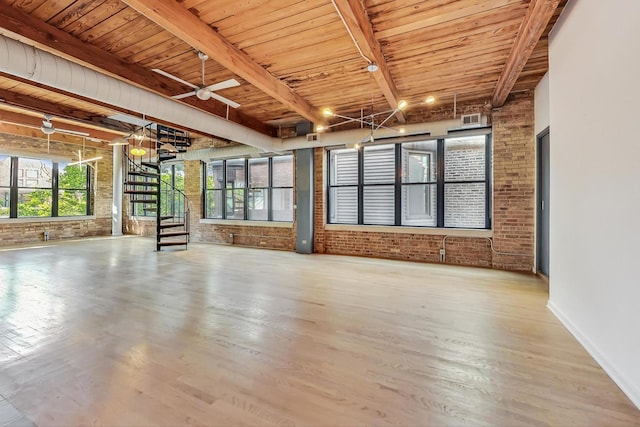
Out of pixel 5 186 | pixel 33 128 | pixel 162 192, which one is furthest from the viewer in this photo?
pixel 162 192

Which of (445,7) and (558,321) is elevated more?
(445,7)

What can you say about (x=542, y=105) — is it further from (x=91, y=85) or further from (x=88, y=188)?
(x=88, y=188)

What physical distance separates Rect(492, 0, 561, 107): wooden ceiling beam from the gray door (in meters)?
1.22

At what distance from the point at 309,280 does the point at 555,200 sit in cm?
335

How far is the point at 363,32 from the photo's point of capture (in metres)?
2.96

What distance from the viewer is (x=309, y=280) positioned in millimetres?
4633

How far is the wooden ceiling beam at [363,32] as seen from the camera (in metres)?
2.61

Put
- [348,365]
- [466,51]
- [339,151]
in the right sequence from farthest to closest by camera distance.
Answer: [339,151] < [466,51] < [348,365]

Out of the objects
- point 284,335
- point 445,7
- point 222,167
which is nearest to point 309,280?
point 284,335

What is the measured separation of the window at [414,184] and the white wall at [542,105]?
2.92 ft

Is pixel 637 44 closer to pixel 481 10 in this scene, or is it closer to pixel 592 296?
pixel 481 10

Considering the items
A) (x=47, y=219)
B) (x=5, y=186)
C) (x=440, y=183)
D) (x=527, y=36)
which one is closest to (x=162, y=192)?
(x=47, y=219)

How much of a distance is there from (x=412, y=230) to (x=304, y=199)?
8.72ft

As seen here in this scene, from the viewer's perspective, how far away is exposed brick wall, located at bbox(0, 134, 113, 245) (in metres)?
8.30
